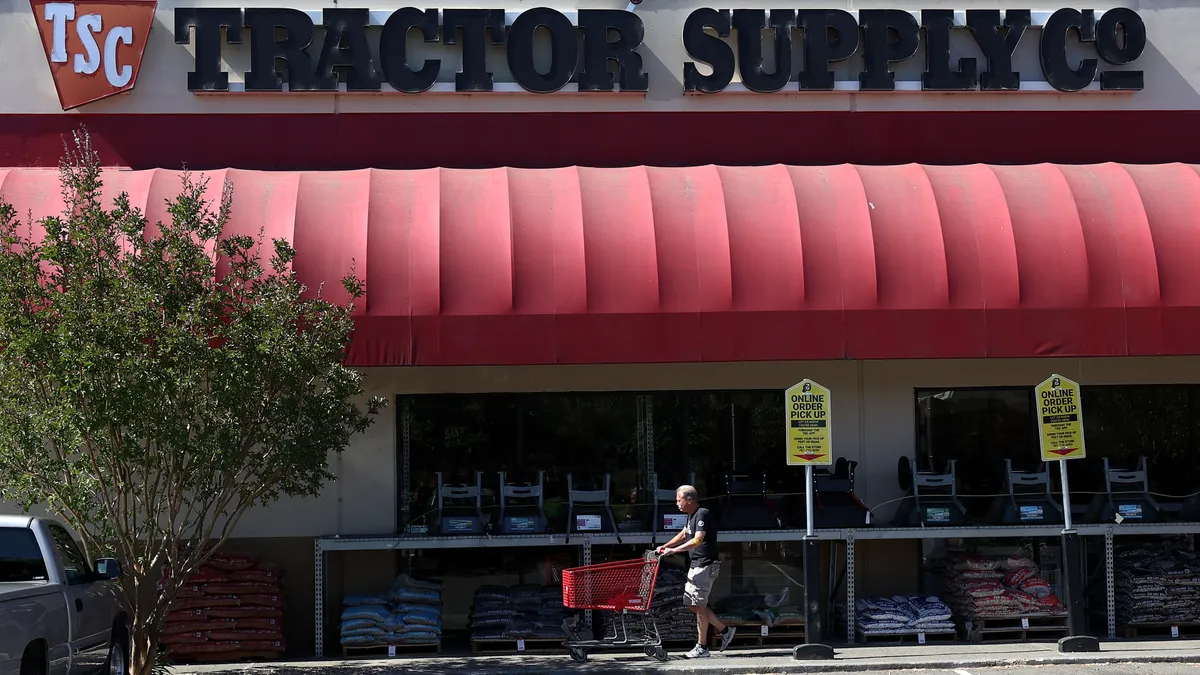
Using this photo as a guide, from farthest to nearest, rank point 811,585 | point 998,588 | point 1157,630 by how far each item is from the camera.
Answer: point 1157,630, point 998,588, point 811,585

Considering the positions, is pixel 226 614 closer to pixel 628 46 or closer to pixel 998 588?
pixel 628 46

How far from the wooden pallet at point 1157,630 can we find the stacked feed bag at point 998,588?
915 mm

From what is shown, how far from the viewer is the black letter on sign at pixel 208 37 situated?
1539 centimetres

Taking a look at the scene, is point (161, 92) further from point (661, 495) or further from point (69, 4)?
point (661, 495)

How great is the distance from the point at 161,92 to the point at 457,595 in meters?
7.10

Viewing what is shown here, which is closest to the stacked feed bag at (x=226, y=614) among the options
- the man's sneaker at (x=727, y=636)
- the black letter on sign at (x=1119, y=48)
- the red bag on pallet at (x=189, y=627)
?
the red bag on pallet at (x=189, y=627)

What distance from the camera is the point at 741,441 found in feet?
50.5

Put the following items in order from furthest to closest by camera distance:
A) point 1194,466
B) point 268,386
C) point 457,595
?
point 1194,466, point 457,595, point 268,386

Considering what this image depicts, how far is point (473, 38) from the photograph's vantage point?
15.7 metres

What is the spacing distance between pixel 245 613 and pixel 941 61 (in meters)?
10.7

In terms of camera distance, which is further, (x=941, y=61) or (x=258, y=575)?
(x=941, y=61)

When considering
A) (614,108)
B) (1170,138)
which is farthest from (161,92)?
(1170,138)

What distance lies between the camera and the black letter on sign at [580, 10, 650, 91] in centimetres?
1576

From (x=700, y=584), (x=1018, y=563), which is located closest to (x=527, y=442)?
(x=700, y=584)
